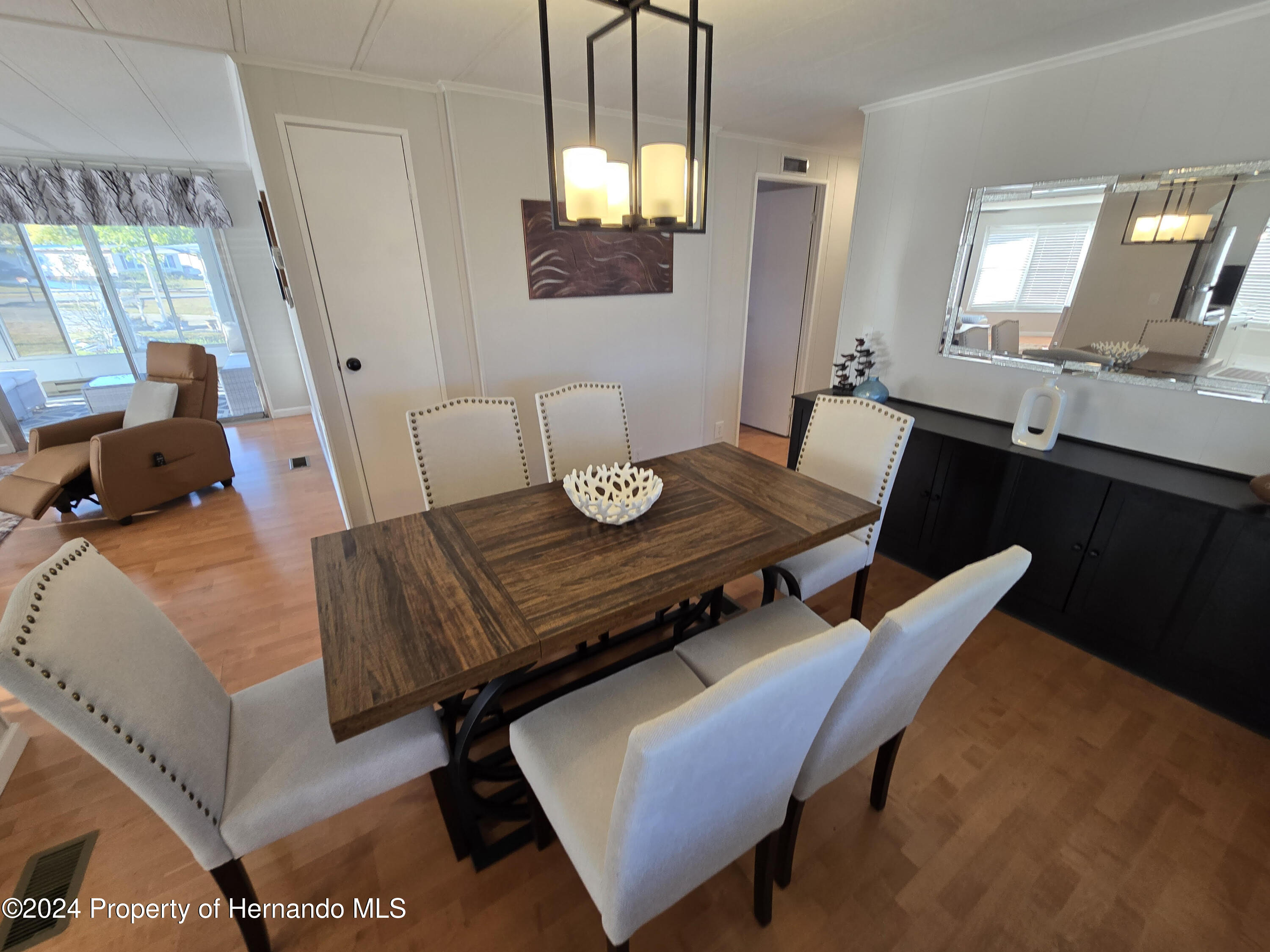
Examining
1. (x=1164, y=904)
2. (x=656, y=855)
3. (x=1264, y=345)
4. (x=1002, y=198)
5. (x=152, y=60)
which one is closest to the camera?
(x=656, y=855)

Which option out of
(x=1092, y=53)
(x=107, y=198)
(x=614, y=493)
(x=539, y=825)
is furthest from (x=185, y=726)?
(x=107, y=198)

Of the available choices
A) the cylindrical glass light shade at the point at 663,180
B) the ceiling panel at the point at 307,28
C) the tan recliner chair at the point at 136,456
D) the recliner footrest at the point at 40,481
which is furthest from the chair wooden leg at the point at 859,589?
the recliner footrest at the point at 40,481

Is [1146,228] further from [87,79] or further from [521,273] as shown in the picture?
[87,79]

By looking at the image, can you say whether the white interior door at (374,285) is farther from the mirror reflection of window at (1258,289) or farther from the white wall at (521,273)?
the mirror reflection of window at (1258,289)

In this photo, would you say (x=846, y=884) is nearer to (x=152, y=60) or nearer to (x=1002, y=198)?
(x=1002, y=198)

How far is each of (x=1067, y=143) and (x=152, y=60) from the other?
375 cm

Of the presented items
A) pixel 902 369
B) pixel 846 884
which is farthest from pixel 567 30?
pixel 846 884

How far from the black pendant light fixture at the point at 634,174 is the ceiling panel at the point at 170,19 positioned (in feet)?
3.98

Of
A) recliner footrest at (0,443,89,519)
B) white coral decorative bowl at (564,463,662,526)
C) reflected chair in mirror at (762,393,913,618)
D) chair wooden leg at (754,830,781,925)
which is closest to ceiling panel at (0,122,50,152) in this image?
recliner footrest at (0,443,89,519)

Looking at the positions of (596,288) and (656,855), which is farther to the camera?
(596,288)

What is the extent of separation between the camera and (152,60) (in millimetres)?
2059

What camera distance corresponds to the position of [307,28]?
1.82 metres

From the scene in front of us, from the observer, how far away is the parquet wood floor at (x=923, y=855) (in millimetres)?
1220

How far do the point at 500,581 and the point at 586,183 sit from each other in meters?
1.06
